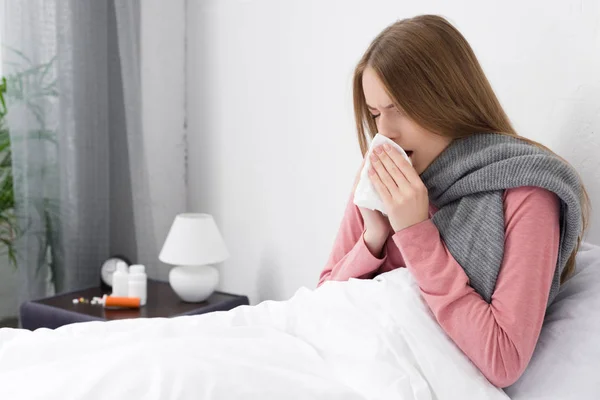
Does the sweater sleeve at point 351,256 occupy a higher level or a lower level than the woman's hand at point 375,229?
lower

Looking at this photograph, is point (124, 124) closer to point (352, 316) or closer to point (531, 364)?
point (352, 316)

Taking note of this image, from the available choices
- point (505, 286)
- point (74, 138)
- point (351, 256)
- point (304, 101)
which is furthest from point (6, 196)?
point (505, 286)

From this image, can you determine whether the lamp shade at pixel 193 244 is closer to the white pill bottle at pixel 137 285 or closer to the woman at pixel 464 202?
the white pill bottle at pixel 137 285

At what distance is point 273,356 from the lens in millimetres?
1114

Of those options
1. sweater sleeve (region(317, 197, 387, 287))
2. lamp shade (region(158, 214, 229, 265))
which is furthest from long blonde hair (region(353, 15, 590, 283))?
lamp shade (region(158, 214, 229, 265))

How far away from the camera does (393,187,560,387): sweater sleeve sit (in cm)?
106

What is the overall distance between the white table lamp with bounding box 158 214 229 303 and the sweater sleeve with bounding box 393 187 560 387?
139cm

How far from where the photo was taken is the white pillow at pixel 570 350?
1.04m

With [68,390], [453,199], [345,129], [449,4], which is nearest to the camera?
[68,390]

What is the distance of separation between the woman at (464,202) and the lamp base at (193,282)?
3.73 ft

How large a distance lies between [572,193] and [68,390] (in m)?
0.83

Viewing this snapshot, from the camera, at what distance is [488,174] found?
3.82 ft

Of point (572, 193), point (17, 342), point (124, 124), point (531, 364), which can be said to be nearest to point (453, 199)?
point (572, 193)

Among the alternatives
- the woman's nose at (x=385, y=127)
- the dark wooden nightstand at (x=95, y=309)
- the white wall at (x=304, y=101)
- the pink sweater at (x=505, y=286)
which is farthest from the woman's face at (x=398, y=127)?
the dark wooden nightstand at (x=95, y=309)
